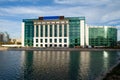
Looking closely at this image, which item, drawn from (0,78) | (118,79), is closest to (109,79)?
(118,79)

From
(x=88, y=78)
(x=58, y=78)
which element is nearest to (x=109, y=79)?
(x=88, y=78)

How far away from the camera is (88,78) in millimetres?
43375

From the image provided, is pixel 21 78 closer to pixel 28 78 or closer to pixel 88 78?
pixel 28 78

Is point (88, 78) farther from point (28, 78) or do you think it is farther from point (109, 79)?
point (28, 78)

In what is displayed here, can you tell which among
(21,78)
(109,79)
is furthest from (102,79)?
(21,78)

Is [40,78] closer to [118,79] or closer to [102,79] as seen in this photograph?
[102,79]

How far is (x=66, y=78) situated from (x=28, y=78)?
299 inches

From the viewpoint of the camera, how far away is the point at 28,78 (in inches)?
1686

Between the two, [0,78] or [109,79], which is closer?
[109,79]

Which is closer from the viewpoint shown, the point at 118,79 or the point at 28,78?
the point at 118,79

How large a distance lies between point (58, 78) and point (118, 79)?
1219cm

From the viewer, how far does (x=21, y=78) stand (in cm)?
4291

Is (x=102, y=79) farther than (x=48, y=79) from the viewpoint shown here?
No

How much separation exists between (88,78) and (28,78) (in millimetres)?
12050
